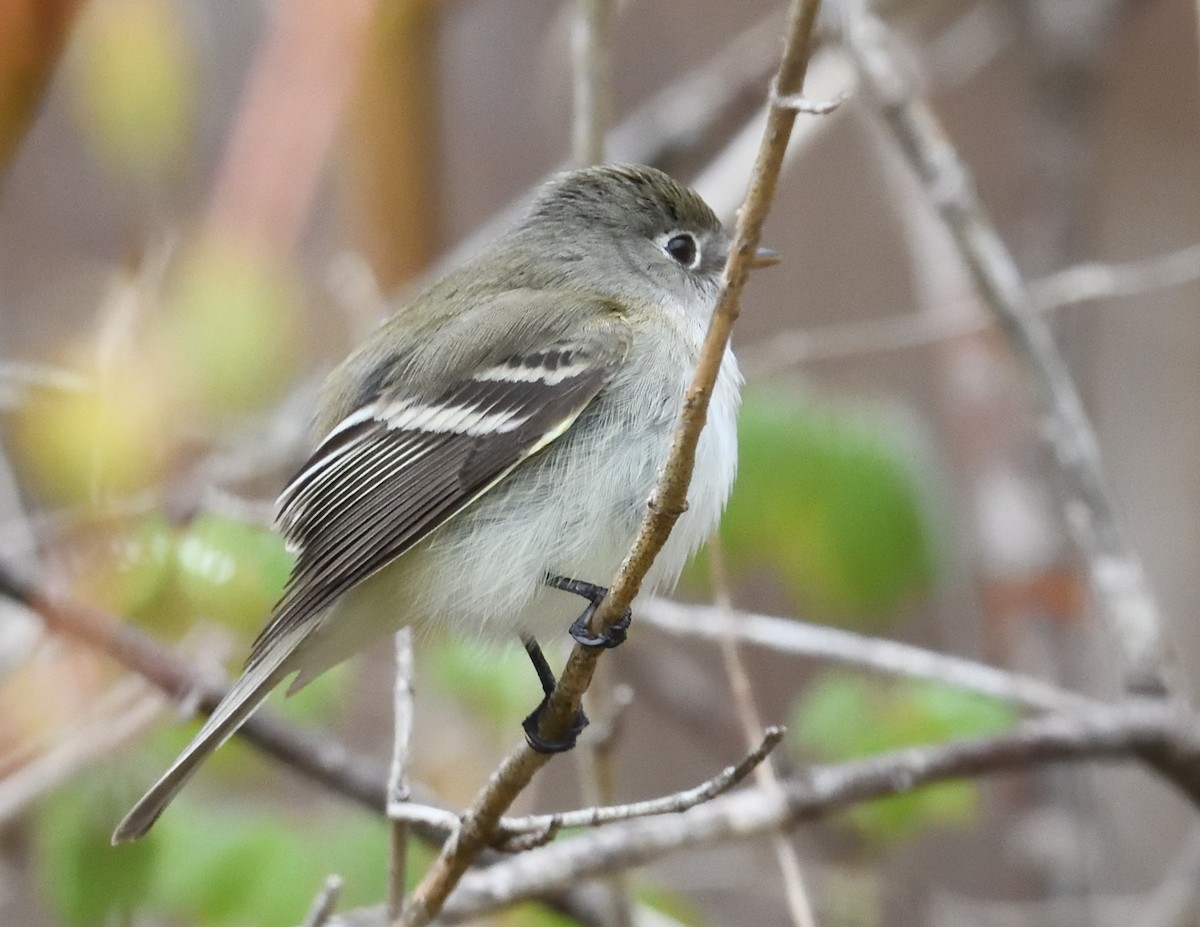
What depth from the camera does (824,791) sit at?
246 centimetres

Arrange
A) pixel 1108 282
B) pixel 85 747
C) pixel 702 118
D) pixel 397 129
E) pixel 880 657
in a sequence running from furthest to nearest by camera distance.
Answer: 1. pixel 702 118
2. pixel 397 129
3. pixel 1108 282
4. pixel 880 657
5. pixel 85 747

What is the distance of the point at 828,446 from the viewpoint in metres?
3.04

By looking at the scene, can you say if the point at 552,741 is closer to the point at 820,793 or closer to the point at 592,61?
the point at 820,793

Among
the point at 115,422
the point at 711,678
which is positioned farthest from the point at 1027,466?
the point at 115,422

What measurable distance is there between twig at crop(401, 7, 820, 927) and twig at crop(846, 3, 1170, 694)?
4.41ft

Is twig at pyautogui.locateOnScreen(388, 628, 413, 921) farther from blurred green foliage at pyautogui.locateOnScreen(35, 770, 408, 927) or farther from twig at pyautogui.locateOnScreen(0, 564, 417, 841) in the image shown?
blurred green foliage at pyautogui.locateOnScreen(35, 770, 408, 927)

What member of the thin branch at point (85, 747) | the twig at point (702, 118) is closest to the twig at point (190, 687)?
the thin branch at point (85, 747)

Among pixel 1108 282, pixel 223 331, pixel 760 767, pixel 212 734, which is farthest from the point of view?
pixel 223 331

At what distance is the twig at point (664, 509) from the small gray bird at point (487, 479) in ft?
0.57

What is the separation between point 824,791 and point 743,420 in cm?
87

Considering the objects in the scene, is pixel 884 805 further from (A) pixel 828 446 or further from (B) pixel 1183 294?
(B) pixel 1183 294

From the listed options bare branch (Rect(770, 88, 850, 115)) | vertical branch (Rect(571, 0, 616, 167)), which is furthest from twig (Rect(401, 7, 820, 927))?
vertical branch (Rect(571, 0, 616, 167))

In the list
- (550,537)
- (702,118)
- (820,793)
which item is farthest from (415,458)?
(702,118)

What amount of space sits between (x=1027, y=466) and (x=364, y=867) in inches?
103
